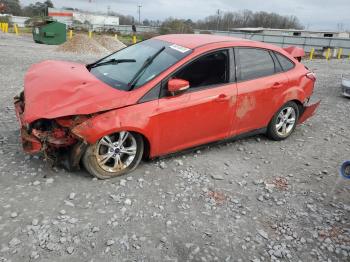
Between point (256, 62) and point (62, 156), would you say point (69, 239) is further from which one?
point (256, 62)

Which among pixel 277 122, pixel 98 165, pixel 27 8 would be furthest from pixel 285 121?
pixel 27 8

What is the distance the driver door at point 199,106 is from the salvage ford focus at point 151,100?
0.04 ft

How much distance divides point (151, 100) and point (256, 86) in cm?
173

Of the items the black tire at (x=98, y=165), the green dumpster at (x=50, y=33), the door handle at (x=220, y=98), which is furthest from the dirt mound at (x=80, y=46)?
the black tire at (x=98, y=165)

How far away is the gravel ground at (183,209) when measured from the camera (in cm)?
297

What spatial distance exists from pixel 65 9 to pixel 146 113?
77533mm

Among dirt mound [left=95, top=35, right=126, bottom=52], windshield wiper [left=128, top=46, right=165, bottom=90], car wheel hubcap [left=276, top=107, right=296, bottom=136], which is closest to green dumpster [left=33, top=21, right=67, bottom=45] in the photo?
dirt mound [left=95, top=35, right=126, bottom=52]

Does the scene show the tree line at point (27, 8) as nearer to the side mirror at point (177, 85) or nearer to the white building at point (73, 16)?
the white building at point (73, 16)

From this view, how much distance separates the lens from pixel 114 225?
3.21 meters

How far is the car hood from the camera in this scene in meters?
3.58

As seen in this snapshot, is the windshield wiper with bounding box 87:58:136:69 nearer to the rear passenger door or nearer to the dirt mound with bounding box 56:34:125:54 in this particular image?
the rear passenger door

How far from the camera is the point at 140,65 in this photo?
14.2 feet

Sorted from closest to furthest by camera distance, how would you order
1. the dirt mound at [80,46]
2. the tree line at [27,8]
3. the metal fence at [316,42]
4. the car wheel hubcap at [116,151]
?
1. the car wheel hubcap at [116,151]
2. the dirt mound at [80,46]
3. the metal fence at [316,42]
4. the tree line at [27,8]

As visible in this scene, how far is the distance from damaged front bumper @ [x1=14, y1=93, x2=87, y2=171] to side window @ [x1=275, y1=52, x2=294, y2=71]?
338 cm
